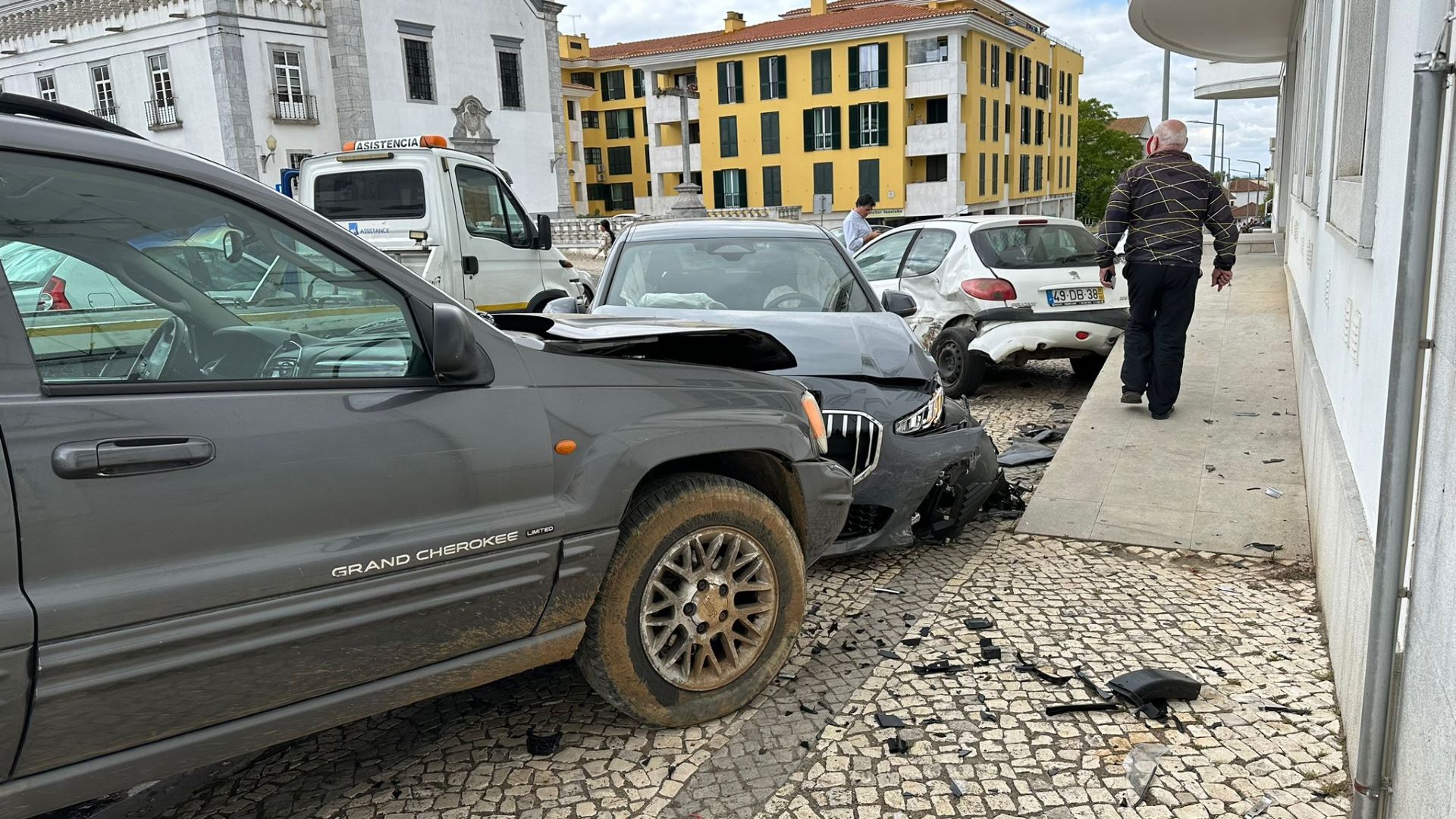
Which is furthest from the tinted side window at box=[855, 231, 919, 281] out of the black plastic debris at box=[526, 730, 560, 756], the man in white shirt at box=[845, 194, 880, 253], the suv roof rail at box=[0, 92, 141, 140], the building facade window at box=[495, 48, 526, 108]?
the building facade window at box=[495, 48, 526, 108]

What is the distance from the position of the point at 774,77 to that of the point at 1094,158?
3919cm

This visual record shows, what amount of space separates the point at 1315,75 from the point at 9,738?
30.3 ft

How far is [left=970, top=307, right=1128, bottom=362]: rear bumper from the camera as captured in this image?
909 cm

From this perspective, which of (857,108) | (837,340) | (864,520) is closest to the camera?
(864,520)

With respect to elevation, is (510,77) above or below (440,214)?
above

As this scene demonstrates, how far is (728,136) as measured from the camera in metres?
55.1

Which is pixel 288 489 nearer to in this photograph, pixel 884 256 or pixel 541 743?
pixel 541 743

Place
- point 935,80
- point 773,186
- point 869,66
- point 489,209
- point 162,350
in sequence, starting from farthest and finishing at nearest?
point 773,186
point 869,66
point 935,80
point 489,209
point 162,350

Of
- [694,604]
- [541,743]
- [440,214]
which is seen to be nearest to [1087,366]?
[440,214]

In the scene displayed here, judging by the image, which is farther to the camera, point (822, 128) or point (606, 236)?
point (822, 128)

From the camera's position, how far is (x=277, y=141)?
35312 millimetres

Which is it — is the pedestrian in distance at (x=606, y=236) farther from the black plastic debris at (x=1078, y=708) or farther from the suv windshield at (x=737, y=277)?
the black plastic debris at (x=1078, y=708)

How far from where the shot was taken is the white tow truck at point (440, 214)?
436 inches

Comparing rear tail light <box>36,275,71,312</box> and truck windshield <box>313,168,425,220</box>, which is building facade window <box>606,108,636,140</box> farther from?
rear tail light <box>36,275,71,312</box>
